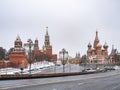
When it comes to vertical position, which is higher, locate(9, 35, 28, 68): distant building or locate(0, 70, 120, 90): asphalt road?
locate(9, 35, 28, 68): distant building

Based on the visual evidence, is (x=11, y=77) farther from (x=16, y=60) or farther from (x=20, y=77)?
(x=16, y=60)

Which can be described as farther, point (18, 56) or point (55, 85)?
point (18, 56)

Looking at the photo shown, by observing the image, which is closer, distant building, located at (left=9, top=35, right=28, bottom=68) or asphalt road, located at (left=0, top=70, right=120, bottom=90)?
asphalt road, located at (left=0, top=70, right=120, bottom=90)

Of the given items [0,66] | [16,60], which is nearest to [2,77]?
[0,66]

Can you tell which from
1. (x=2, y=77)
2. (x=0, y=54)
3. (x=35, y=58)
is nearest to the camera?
(x=2, y=77)

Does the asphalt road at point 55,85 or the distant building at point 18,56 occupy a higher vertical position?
the distant building at point 18,56

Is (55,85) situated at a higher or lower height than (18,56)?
lower

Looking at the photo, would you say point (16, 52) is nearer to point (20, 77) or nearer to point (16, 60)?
point (16, 60)

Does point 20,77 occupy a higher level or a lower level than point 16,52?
lower

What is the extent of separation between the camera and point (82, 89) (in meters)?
25.3

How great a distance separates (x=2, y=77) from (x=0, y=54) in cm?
11383

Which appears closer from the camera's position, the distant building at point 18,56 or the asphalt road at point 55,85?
the asphalt road at point 55,85

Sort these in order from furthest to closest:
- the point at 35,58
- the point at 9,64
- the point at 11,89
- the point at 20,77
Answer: the point at 35,58, the point at 9,64, the point at 20,77, the point at 11,89

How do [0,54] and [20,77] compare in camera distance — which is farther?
[0,54]
